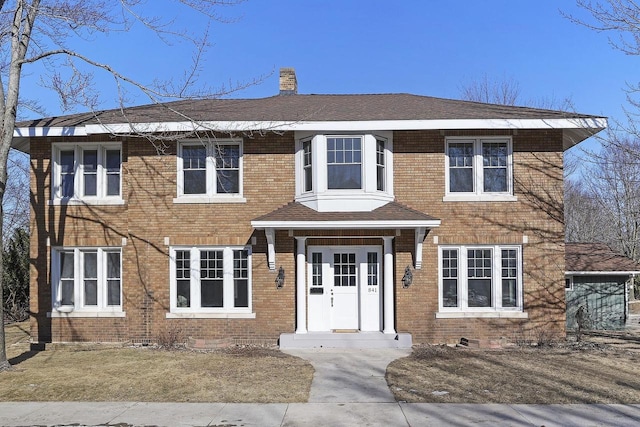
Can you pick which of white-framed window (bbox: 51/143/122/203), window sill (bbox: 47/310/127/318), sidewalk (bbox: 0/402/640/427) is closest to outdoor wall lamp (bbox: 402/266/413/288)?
sidewalk (bbox: 0/402/640/427)

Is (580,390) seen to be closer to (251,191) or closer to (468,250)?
(468,250)

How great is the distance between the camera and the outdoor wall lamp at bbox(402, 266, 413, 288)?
Answer: 14.6m

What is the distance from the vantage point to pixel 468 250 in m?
15.0

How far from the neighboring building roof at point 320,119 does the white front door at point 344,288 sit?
332cm

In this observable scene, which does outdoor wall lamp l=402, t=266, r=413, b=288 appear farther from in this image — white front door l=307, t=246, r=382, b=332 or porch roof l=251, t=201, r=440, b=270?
white front door l=307, t=246, r=382, b=332

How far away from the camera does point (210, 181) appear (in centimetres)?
1509

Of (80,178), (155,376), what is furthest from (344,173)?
(80,178)

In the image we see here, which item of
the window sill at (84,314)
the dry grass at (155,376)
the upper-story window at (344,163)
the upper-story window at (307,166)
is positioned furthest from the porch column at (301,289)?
the window sill at (84,314)

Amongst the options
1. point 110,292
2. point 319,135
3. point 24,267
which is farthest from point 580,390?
point 24,267

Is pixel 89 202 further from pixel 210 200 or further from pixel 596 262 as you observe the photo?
pixel 596 262

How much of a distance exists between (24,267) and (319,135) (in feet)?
46.8

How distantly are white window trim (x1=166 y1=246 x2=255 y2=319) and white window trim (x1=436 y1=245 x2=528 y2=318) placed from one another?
503 cm

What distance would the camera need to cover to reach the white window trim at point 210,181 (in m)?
14.9

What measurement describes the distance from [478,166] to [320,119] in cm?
435
